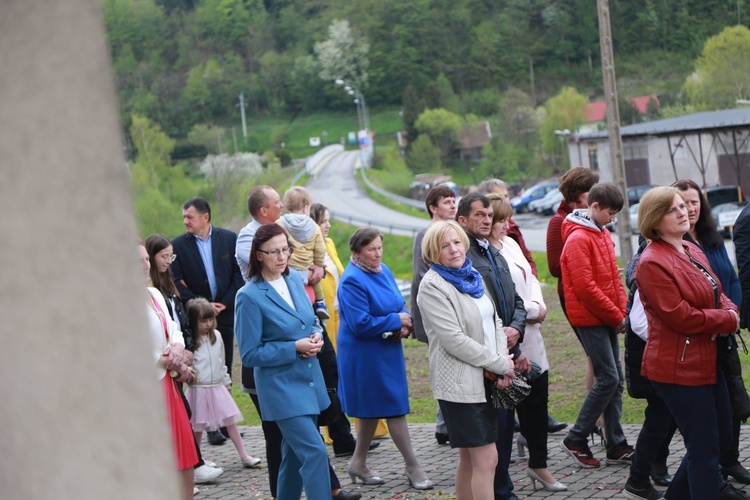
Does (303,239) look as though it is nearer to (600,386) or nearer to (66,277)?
(600,386)

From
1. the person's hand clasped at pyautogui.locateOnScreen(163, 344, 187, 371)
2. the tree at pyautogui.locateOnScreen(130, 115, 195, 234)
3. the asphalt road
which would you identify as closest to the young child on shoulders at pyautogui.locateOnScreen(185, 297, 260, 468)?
the person's hand clasped at pyautogui.locateOnScreen(163, 344, 187, 371)

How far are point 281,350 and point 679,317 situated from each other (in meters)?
2.19

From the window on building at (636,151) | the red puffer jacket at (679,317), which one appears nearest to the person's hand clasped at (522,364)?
the red puffer jacket at (679,317)

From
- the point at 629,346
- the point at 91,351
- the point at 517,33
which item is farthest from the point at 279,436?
the point at 517,33

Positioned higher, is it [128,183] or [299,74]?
[299,74]

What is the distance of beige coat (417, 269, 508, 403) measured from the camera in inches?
208

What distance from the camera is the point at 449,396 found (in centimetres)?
531

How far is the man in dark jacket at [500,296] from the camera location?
585 centimetres

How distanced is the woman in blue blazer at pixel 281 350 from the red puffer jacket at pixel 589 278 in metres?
2.01

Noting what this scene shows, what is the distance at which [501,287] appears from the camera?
5910 mm

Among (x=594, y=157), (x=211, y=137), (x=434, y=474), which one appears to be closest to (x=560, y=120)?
(x=594, y=157)

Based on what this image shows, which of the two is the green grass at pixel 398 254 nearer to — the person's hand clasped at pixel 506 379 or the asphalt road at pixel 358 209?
the asphalt road at pixel 358 209

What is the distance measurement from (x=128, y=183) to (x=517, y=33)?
488ft

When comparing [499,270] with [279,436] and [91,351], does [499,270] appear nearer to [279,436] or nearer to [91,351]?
[279,436]
